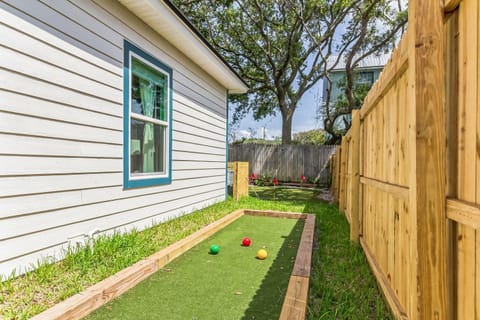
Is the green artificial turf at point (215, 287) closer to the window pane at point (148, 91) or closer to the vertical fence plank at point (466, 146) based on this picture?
the vertical fence plank at point (466, 146)

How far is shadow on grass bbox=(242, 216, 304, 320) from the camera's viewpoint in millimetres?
1973

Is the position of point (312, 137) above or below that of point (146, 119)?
above

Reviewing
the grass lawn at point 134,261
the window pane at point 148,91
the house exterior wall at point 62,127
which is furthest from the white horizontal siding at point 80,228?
the window pane at point 148,91

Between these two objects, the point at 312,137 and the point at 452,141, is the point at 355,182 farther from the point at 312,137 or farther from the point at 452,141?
the point at 312,137

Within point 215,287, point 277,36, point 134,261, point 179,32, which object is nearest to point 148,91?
point 179,32

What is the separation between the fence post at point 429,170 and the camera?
1.14 m

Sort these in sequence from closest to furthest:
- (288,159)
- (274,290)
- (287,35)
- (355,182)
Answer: (274,290) < (355,182) < (287,35) < (288,159)

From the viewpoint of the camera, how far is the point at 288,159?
1273cm

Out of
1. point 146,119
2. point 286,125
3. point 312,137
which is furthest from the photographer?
point 312,137

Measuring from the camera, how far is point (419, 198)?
3.94 ft

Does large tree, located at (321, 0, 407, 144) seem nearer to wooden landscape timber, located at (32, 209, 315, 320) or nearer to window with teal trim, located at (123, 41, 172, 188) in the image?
window with teal trim, located at (123, 41, 172, 188)

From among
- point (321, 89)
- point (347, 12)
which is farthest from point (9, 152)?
point (321, 89)

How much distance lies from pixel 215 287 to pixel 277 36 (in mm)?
12690

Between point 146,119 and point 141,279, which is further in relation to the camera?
point 146,119
